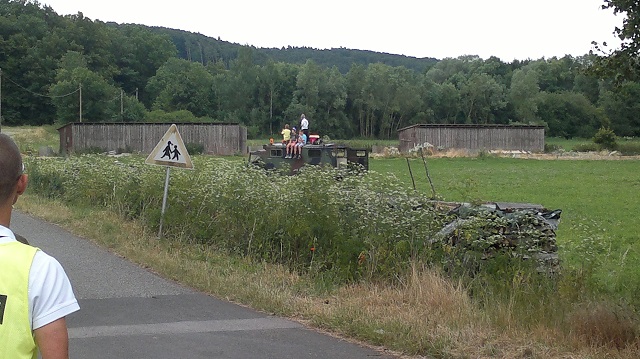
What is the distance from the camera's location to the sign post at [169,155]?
50.7ft

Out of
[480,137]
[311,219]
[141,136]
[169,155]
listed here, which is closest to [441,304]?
[311,219]

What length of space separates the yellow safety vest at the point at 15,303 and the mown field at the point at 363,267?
5429 mm

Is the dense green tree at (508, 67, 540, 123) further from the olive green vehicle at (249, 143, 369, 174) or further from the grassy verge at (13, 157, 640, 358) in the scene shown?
the grassy verge at (13, 157, 640, 358)

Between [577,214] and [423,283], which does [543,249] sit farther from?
[577,214]

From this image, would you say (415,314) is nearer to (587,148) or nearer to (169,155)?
(169,155)

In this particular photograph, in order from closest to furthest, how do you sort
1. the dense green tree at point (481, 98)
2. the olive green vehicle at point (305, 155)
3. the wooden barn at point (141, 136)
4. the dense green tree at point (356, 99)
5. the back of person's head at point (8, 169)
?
the back of person's head at point (8, 169)
the olive green vehicle at point (305, 155)
the wooden barn at point (141, 136)
the dense green tree at point (481, 98)
the dense green tree at point (356, 99)

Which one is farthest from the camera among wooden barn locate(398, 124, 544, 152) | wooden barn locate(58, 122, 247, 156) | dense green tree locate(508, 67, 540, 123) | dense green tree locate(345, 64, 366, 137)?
dense green tree locate(345, 64, 366, 137)

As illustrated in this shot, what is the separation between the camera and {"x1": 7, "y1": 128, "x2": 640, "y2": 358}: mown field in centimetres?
809

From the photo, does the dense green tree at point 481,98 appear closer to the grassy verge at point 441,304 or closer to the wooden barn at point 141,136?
the wooden barn at point 141,136

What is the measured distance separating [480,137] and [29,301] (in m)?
76.4

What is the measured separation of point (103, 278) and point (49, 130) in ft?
258

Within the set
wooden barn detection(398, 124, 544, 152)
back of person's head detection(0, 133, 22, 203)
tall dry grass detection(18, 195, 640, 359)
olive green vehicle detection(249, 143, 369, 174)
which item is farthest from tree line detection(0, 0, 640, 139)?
back of person's head detection(0, 133, 22, 203)

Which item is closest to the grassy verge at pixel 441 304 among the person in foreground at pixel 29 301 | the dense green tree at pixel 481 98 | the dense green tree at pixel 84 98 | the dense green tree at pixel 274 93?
the person in foreground at pixel 29 301

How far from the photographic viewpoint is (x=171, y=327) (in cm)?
883
